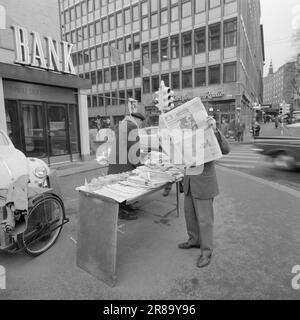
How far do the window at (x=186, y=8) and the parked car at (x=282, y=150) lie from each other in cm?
2310

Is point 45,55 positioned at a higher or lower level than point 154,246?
higher

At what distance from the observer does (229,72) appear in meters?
25.2

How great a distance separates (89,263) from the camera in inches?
117

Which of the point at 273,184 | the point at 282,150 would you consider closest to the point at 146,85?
the point at 282,150

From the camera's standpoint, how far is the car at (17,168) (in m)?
4.05

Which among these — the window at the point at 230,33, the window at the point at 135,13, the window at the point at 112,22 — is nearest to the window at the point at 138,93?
the window at the point at 135,13

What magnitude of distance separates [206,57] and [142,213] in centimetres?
2508

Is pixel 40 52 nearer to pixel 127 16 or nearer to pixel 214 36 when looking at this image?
pixel 214 36

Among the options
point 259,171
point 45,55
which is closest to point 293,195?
point 259,171

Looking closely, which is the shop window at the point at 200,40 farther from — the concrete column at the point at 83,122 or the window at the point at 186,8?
the concrete column at the point at 83,122

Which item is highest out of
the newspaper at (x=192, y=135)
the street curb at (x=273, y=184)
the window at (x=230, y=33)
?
the window at (x=230, y=33)

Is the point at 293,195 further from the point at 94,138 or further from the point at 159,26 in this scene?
the point at 159,26

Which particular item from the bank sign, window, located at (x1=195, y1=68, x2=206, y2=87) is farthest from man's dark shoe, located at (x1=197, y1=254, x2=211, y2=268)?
window, located at (x1=195, y1=68, x2=206, y2=87)
